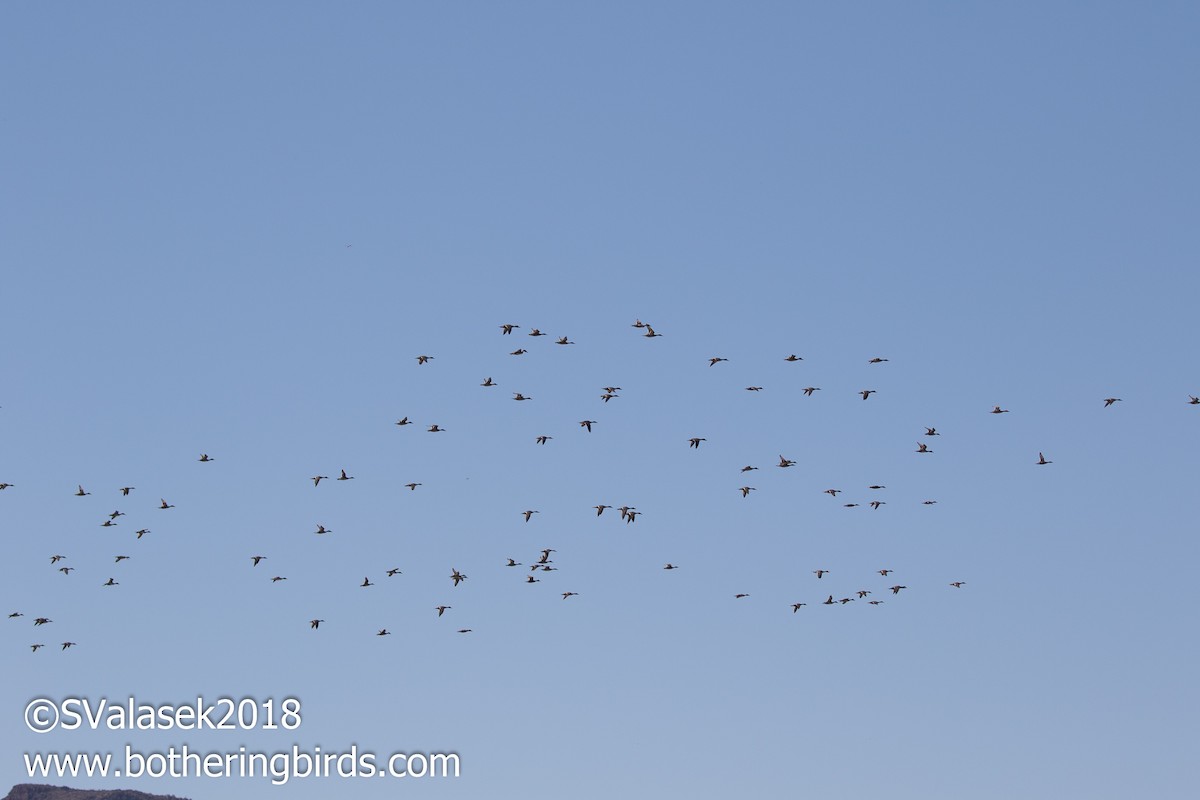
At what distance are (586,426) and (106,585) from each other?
4057 centimetres

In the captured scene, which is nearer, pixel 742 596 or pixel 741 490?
pixel 741 490

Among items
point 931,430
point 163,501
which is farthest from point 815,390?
point 163,501

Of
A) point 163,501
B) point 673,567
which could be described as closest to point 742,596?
point 673,567

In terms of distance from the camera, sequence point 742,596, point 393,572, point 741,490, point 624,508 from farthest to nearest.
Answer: point 742,596
point 393,572
point 741,490
point 624,508

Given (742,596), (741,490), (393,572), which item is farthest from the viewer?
(742,596)

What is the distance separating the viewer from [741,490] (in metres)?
120

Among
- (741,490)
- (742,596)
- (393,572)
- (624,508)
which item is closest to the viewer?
(624,508)

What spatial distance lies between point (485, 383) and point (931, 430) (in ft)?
95.9

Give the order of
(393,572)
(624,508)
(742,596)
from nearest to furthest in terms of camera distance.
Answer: (624,508)
(393,572)
(742,596)

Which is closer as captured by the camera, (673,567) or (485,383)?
(485,383)

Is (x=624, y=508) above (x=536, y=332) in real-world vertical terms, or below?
below

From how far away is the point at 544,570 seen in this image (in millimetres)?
126000

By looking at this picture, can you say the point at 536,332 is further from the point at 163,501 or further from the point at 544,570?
the point at 163,501

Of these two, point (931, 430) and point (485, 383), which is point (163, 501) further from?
point (931, 430)
